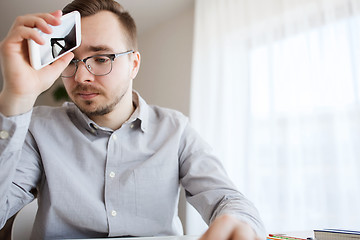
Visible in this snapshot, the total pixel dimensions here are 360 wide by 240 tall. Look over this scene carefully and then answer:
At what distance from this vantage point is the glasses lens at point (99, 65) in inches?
37.9

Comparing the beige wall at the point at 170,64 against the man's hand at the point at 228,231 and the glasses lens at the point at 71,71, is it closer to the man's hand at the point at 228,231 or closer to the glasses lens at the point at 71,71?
the glasses lens at the point at 71,71

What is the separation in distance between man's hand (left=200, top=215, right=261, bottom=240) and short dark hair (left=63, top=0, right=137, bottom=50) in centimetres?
82

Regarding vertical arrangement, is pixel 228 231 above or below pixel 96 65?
below

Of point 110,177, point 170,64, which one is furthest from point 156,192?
point 170,64

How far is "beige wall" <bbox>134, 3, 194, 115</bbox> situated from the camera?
285cm

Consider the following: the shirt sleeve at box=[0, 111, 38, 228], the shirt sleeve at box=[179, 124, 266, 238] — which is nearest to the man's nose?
the shirt sleeve at box=[0, 111, 38, 228]

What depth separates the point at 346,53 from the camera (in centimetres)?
176

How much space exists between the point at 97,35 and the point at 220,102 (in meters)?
1.57

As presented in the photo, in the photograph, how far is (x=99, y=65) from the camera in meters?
0.98

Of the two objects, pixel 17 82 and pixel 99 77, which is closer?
pixel 17 82

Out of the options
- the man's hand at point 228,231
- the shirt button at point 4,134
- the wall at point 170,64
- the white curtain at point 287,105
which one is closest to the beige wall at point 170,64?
the wall at point 170,64

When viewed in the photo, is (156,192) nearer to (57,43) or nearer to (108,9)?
(57,43)

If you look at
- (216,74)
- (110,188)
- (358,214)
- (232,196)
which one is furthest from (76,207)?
(216,74)

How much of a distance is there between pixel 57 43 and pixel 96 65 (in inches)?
10.0
